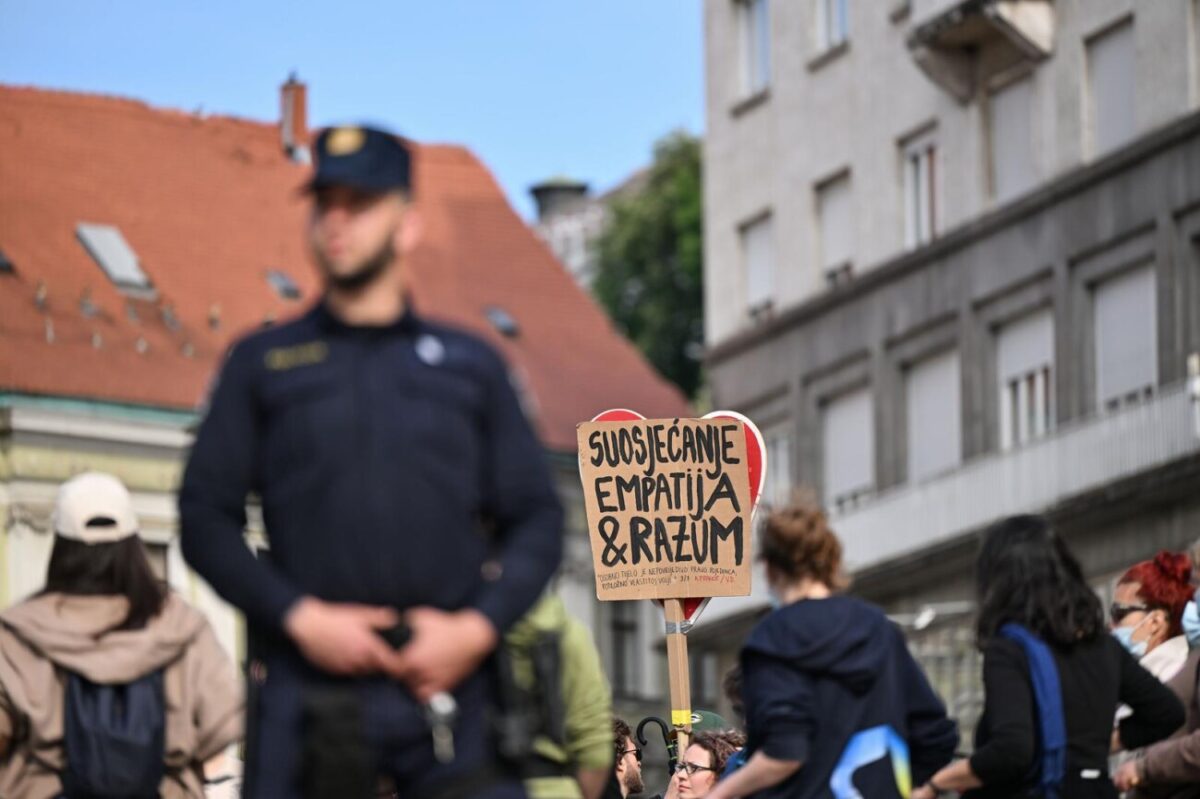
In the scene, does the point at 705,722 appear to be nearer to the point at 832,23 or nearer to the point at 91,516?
the point at 91,516

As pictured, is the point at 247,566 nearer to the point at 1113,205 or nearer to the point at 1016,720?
the point at 1016,720

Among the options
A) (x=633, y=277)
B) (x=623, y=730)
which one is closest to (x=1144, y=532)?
(x=623, y=730)

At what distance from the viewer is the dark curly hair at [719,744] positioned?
1402 cm

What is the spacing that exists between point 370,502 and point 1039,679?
141 inches

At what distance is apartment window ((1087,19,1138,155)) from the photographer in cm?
3844

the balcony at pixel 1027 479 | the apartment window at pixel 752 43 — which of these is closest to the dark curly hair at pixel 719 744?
the balcony at pixel 1027 479

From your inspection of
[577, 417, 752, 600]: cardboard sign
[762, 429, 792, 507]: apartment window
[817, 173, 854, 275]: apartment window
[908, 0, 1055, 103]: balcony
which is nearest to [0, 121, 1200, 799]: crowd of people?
[577, 417, 752, 600]: cardboard sign

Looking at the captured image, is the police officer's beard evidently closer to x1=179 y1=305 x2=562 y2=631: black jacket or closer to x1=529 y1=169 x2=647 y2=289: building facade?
x1=179 y1=305 x2=562 y2=631: black jacket

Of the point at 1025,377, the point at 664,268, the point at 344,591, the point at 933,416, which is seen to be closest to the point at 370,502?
the point at 344,591

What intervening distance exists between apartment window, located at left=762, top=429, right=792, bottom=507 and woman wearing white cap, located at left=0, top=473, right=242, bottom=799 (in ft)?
120

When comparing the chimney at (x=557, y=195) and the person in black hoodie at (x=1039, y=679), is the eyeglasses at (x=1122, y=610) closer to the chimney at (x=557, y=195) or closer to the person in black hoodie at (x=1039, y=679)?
the person in black hoodie at (x=1039, y=679)

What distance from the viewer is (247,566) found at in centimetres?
732

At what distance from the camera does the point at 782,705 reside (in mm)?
9836

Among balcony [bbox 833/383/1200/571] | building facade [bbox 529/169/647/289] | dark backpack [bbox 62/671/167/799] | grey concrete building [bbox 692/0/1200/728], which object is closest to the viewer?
dark backpack [bbox 62/671/167/799]
